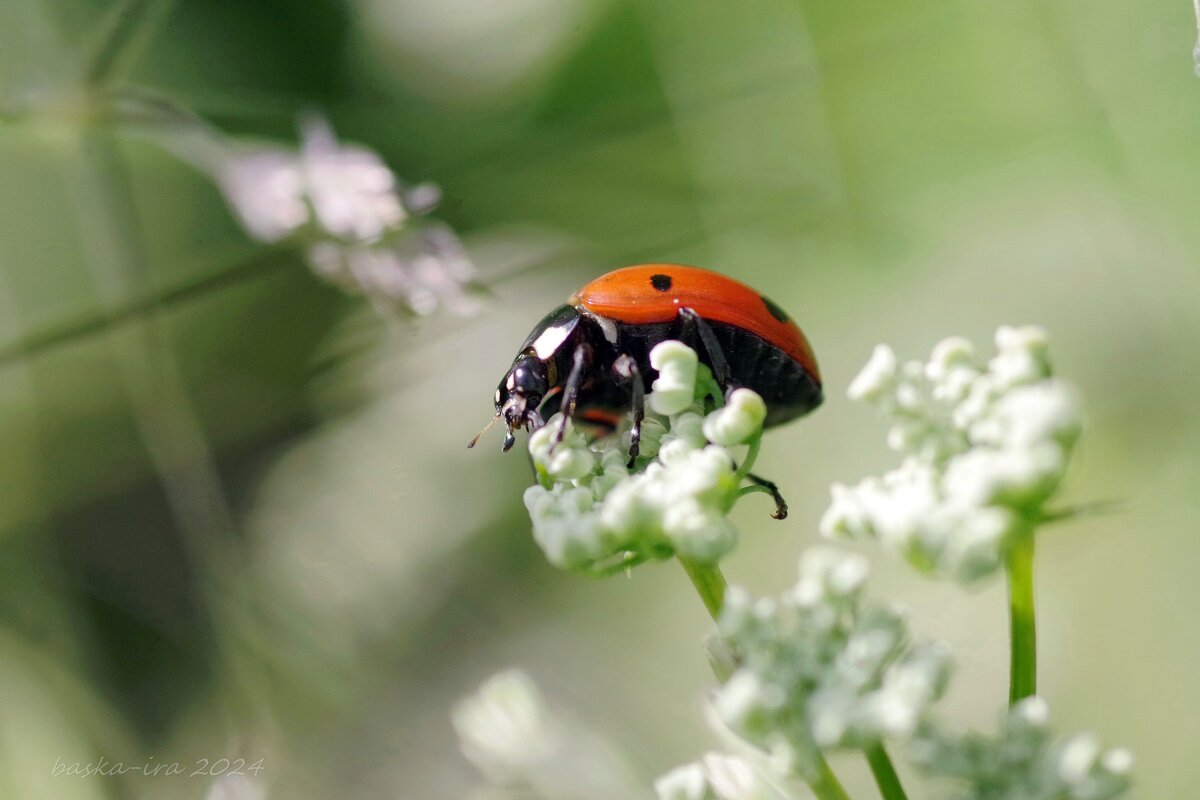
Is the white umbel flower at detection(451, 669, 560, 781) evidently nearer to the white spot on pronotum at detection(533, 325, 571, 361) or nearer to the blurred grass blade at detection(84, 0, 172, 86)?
the white spot on pronotum at detection(533, 325, 571, 361)

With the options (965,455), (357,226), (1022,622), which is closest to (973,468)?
(965,455)

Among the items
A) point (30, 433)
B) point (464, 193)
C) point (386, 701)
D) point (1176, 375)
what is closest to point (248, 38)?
point (464, 193)

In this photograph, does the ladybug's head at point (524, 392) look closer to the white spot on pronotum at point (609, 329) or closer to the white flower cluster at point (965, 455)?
the white spot on pronotum at point (609, 329)

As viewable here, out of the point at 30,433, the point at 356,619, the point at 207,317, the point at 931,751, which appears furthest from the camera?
the point at 207,317

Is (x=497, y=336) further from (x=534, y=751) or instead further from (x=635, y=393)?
(x=534, y=751)

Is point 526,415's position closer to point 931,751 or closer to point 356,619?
point 931,751

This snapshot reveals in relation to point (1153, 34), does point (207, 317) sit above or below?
above
